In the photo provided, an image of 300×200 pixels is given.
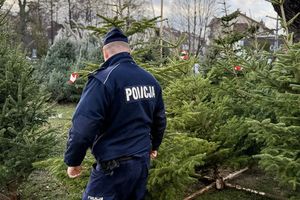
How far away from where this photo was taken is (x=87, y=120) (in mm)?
3008

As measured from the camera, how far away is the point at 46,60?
54.5 feet

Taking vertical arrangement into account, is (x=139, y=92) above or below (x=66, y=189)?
above

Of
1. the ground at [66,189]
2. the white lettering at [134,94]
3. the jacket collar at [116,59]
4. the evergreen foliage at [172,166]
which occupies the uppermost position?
the jacket collar at [116,59]

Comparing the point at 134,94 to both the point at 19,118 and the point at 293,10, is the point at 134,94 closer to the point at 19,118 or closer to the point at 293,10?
the point at 19,118

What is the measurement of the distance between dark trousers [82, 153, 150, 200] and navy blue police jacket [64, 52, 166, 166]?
0.31 ft

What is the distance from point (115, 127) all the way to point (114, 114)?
11 cm

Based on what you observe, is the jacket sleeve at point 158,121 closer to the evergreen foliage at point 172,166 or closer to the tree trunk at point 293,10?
the evergreen foliage at point 172,166

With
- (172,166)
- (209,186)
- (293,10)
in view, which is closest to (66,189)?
(209,186)

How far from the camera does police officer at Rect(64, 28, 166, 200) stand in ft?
10.0

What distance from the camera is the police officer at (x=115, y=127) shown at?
3.06 metres

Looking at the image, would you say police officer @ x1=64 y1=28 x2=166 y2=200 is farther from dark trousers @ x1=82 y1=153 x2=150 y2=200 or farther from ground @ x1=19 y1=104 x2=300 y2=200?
ground @ x1=19 y1=104 x2=300 y2=200

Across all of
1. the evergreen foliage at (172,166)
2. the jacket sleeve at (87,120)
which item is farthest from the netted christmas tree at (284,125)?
the jacket sleeve at (87,120)

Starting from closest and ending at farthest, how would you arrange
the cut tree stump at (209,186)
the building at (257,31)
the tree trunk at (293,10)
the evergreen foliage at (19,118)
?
the evergreen foliage at (19,118) → the cut tree stump at (209,186) → the tree trunk at (293,10) → the building at (257,31)

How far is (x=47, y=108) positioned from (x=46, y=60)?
456 inches
